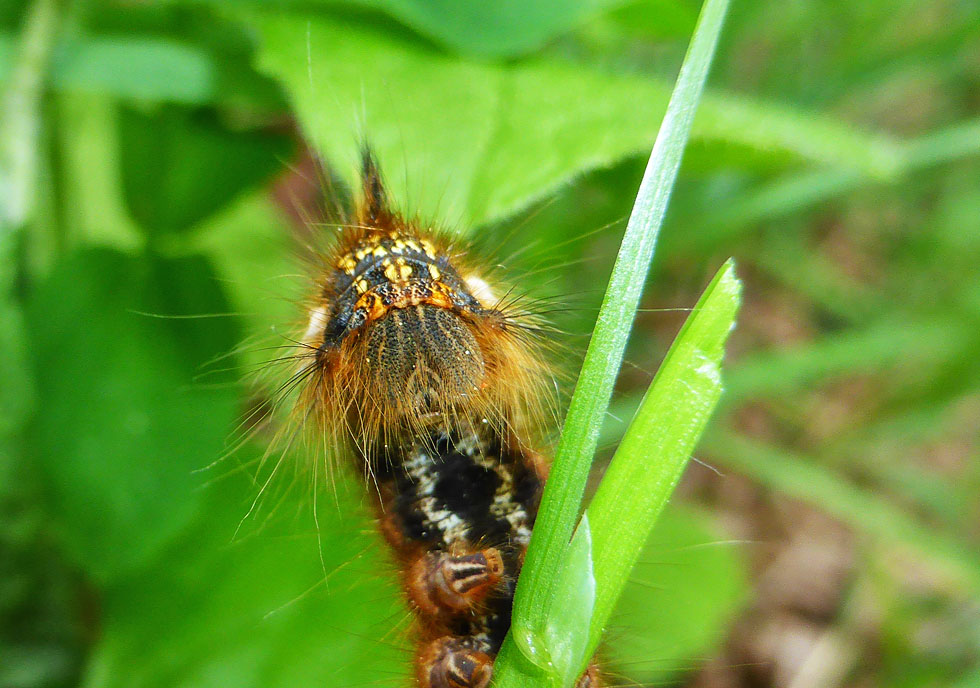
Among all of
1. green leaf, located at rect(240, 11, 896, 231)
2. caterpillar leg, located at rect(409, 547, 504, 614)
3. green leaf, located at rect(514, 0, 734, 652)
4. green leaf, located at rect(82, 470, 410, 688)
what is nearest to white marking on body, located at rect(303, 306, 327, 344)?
green leaf, located at rect(240, 11, 896, 231)

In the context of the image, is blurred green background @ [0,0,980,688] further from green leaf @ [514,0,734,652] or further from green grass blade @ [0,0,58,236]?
green leaf @ [514,0,734,652]

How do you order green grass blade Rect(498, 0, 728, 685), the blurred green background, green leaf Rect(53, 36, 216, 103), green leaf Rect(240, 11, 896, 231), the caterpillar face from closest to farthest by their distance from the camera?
green grass blade Rect(498, 0, 728, 685) → the caterpillar face → green leaf Rect(240, 11, 896, 231) → the blurred green background → green leaf Rect(53, 36, 216, 103)

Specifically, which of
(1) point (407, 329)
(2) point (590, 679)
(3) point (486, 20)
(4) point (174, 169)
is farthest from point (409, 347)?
(4) point (174, 169)

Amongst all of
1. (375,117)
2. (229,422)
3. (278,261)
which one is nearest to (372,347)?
(375,117)

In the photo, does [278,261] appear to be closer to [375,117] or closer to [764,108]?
[375,117]

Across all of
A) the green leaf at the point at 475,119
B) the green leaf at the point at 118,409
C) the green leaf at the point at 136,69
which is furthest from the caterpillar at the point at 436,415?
the green leaf at the point at 136,69

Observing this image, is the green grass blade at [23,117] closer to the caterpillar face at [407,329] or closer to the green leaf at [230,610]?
the green leaf at [230,610]
